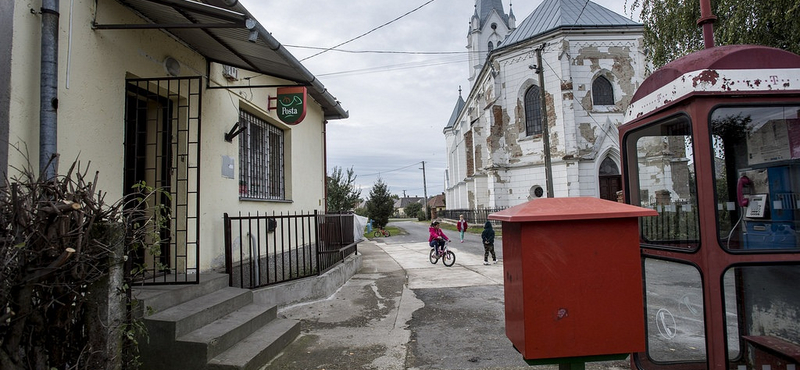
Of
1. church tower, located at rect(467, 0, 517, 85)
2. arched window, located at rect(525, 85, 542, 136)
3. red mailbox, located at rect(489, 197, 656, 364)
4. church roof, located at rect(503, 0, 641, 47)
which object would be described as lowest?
red mailbox, located at rect(489, 197, 656, 364)

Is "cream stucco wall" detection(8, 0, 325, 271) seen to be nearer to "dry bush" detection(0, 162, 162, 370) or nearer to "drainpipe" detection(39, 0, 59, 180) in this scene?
"drainpipe" detection(39, 0, 59, 180)

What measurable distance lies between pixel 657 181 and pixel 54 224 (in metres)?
4.55

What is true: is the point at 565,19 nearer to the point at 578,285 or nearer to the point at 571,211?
the point at 571,211

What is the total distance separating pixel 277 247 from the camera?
7.73 m

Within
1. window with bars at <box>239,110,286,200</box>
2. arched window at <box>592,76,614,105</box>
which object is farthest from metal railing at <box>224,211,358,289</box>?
arched window at <box>592,76,614,105</box>

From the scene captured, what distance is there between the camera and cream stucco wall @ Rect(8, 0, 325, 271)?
3326mm

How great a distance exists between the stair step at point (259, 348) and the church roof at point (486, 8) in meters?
42.9

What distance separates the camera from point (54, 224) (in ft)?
7.39

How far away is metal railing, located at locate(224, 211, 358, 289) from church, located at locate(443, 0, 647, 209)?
16348 millimetres

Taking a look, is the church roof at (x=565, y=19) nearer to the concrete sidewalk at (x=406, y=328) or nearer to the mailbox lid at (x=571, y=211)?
the concrete sidewalk at (x=406, y=328)

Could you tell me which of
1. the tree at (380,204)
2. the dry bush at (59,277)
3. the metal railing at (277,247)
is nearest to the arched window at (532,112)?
the tree at (380,204)

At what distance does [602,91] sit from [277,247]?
22.6 meters

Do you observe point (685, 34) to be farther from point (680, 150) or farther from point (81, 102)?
point (81, 102)

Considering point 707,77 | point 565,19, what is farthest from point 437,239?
point 565,19
